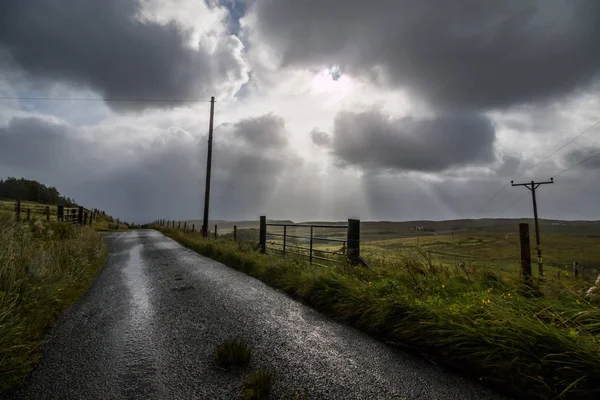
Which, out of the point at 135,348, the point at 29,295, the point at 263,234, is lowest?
the point at 135,348

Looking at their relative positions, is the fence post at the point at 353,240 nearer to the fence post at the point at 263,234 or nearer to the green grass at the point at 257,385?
the green grass at the point at 257,385

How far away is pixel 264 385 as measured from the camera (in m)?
2.71

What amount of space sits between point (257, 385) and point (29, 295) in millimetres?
4593

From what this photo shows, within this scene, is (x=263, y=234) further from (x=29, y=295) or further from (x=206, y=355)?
(x=206, y=355)

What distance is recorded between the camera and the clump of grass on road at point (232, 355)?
10.5 feet

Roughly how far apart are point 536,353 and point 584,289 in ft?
5.48

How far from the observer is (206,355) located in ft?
11.2

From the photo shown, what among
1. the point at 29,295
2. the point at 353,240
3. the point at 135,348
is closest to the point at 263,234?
the point at 353,240

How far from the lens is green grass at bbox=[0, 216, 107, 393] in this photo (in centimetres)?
314

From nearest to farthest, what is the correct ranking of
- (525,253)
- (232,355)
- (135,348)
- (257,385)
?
(257,385)
(232,355)
(135,348)
(525,253)

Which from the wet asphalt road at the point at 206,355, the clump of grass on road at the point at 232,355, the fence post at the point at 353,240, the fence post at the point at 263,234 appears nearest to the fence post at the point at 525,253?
the wet asphalt road at the point at 206,355

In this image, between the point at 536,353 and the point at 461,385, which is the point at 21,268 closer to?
the point at 461,385

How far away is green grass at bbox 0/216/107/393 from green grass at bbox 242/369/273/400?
235 centimetres

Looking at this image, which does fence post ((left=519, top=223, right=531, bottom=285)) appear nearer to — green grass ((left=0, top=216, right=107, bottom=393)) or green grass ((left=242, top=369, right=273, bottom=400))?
green grass ((left=242, top=369, right=273, bottom=400))
